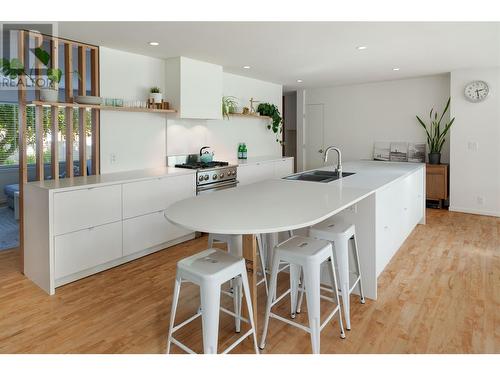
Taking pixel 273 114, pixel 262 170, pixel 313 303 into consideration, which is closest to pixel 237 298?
pixel 313 303

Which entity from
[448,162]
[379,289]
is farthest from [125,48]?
[448,162]

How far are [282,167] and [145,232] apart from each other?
3137mm

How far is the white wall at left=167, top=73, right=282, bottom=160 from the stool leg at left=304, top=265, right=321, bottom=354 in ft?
10.6

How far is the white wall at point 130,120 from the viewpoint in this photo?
13.3 ft

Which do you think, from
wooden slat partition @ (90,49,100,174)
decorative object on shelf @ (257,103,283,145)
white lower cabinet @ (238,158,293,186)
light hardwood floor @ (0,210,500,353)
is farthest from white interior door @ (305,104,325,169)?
wooden slat partition @ (90,49,100,174)

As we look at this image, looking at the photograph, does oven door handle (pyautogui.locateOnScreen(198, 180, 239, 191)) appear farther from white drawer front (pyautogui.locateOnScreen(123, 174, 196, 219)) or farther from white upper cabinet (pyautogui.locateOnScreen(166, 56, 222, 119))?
white upper cabinet (pyautogui.locateOnScreen(166, 56, 222, 119))

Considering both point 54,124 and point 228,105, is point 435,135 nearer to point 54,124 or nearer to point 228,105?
point 228,105

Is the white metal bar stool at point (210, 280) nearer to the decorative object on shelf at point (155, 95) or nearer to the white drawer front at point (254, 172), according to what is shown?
the decorative object on shelf at point (155, 95)

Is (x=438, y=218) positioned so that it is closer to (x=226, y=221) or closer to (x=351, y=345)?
(x=351, y=345)

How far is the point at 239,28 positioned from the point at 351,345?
271 centimetres

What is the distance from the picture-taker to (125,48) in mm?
4031

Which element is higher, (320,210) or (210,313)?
(320,210)

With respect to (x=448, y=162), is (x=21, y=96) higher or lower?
higher

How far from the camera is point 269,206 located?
221cm
